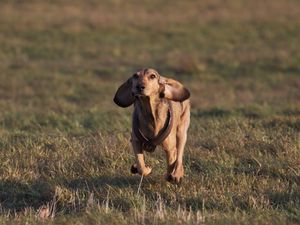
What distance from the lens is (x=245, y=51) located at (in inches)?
833

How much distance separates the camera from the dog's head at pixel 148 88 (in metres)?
6.89

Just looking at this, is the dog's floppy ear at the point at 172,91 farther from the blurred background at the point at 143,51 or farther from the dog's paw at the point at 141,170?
the blurred background at the point at 143,51

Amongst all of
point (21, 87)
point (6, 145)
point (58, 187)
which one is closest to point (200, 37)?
point (21, 87)

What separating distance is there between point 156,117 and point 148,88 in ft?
1.55

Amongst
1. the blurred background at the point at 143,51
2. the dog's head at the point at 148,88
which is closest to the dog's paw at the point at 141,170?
the dog's head at the point at 148,88

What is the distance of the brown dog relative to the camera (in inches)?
281

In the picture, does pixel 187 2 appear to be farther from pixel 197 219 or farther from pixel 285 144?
pixel 197 219

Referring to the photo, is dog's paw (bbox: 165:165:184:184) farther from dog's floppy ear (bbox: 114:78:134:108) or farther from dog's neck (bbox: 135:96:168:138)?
dog's floppy ear (bbox: 114:78:134:108)

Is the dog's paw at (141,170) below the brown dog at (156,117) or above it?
below

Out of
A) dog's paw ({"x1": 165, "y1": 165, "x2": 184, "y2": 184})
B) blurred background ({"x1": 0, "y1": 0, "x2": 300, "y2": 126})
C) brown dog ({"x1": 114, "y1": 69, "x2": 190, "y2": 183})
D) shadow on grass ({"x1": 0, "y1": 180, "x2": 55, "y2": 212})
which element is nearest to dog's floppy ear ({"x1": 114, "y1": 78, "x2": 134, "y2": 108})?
brown dog ({"x1": 114, "y1": 69, "x2": 190, "y2": 183})

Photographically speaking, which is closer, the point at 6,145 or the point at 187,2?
the point at 6,145

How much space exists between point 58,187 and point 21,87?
9.05 meters

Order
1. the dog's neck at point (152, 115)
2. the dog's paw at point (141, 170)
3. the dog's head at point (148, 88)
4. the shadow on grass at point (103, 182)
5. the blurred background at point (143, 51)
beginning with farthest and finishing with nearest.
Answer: the blurred background at point (143, 51)
the shadow on grass at point (103, 182)
the dog's paw at point (141, 170)
the dog's neck at point (152, 115)
the dog's head at point (148, 88)

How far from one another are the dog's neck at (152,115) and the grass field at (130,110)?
1.90ft
